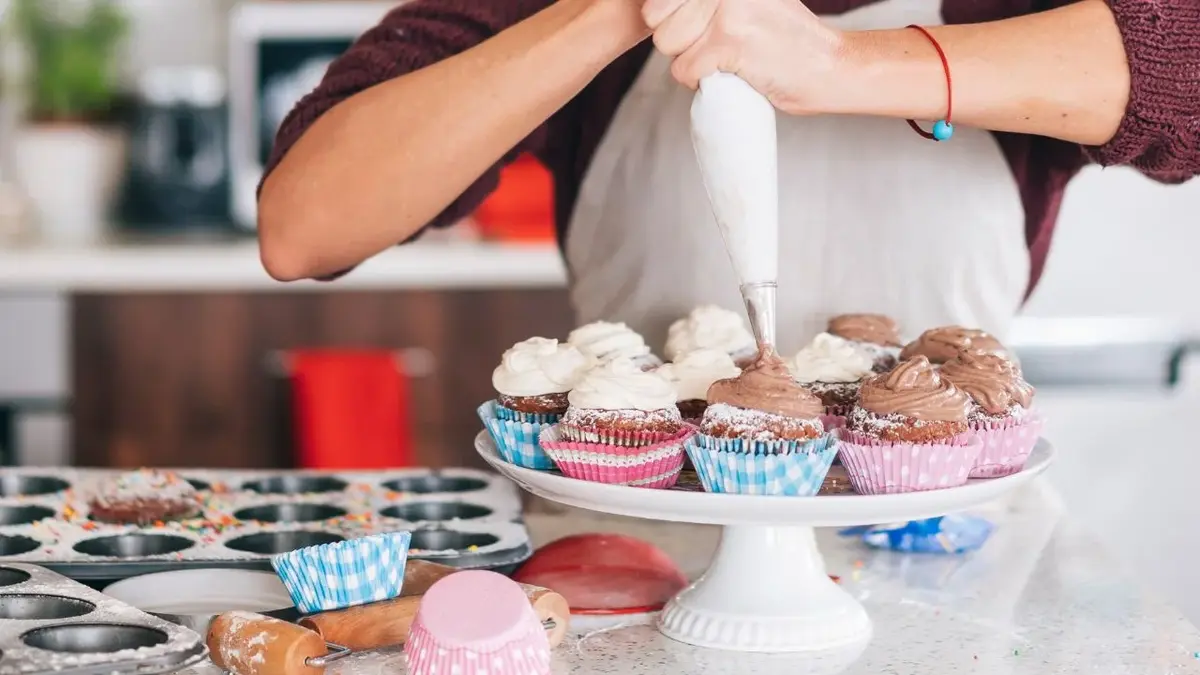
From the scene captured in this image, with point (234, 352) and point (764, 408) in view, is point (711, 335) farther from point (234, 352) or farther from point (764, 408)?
point (234, 352)

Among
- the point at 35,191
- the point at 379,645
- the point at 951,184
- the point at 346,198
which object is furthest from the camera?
the point at 35,191

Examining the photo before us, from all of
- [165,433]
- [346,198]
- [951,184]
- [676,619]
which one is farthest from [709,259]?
[165,433]

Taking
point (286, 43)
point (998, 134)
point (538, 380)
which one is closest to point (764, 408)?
point (538, 380)

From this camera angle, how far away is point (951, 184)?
149cm

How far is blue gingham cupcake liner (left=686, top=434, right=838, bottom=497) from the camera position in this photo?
104cm

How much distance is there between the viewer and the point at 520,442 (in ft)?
3.81

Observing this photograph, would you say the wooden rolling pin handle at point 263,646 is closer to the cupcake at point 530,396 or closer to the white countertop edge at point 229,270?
Answer: the cupcake at point 530,396

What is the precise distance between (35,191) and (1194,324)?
2.57 metres

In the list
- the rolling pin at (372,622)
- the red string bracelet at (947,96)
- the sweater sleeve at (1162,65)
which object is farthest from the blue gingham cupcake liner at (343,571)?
the sweater sleeve at (1162,65)

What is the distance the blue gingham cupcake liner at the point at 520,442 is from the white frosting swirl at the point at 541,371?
0.03 meters

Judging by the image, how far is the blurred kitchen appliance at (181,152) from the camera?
319 centimetres

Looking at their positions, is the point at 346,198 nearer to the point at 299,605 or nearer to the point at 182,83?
the point at 299,605

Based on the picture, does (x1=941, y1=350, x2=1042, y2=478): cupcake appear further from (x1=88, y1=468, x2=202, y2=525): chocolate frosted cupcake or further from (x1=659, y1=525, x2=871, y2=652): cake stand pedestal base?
(x1=88, y1=468, x2=202, y2=525): chocolate frosted cupcake

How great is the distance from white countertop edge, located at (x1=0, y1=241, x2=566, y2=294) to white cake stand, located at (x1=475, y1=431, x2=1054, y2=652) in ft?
6.17
